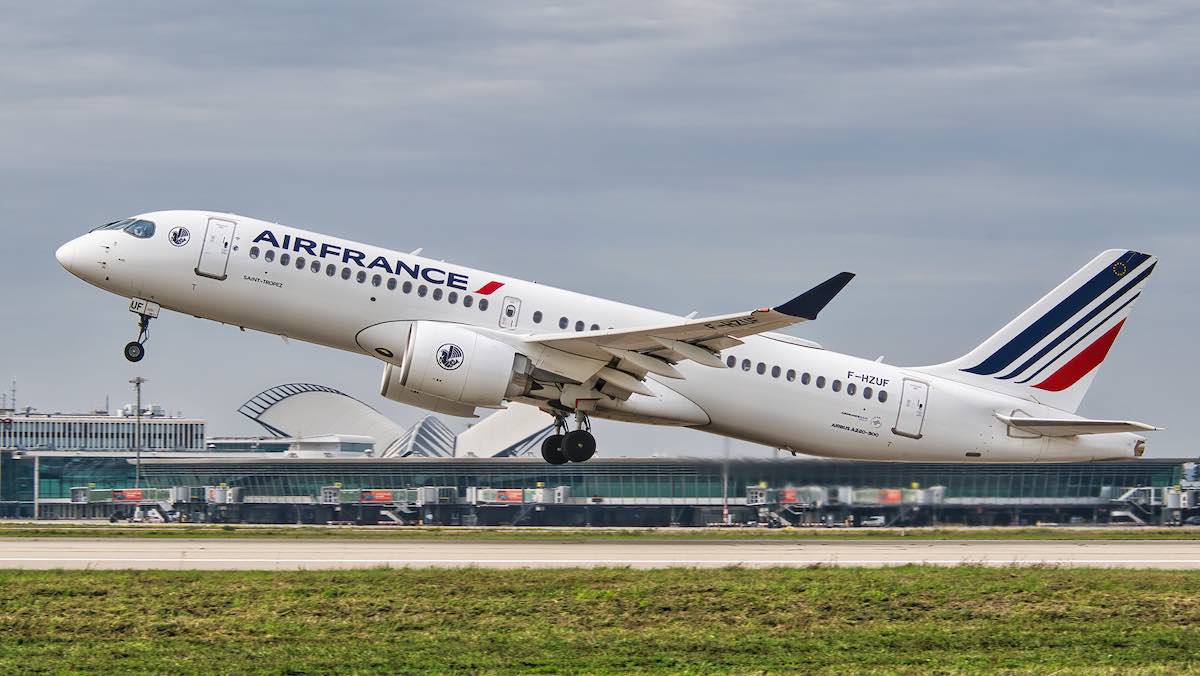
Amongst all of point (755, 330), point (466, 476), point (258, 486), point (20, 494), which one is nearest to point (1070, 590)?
point (755, 330)

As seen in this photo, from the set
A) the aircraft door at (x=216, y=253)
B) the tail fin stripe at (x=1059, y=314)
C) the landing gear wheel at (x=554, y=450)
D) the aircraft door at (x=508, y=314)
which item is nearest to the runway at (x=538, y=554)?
the landing gear wheel at (x=554, y=450)

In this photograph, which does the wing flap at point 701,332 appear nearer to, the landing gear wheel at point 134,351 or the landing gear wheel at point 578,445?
the landing gear wheel at point 578,445

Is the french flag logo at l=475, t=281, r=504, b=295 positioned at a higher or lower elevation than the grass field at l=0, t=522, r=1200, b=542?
higher

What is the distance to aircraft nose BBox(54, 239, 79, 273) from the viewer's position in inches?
1522

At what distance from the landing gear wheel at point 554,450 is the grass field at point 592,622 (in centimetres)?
1229

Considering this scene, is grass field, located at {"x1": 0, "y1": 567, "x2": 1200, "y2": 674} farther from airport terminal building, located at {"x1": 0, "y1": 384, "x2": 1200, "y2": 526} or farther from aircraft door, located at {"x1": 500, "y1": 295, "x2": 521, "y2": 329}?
airport terminal building, located at {"x1": 0, "y1": 384, "x2": 1200, "y2": 526}

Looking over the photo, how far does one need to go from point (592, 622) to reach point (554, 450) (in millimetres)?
17277

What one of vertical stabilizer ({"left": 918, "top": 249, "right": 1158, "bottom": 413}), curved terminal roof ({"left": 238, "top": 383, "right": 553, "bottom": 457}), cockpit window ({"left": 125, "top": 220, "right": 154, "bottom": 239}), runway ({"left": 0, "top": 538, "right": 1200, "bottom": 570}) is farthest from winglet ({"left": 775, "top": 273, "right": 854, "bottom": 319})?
curved terminal roof ({"left": 238, "top": 383, "right": 553, "bottom": 457})

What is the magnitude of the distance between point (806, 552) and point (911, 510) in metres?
21.9

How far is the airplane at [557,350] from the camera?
37031 mm

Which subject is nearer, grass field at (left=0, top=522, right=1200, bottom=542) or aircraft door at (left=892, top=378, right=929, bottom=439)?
aircraft door at (left=892, top=378, right=929, bottom=439)

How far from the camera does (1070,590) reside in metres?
26.4

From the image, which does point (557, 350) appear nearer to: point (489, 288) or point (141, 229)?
point (489, 288)

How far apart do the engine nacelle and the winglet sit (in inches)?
293
